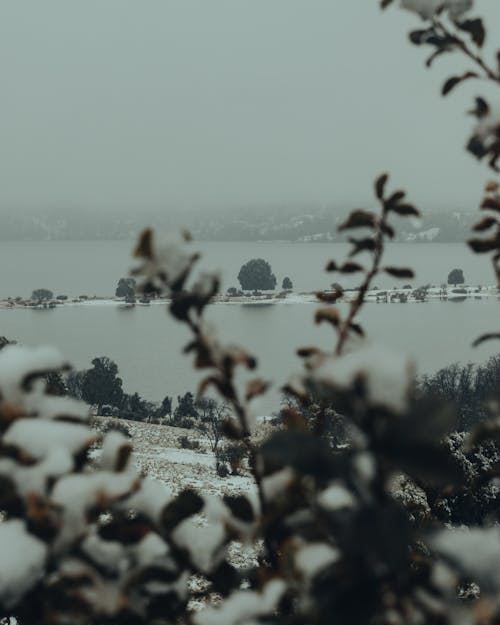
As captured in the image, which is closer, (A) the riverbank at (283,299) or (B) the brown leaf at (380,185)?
(B) the brown leaf at (380,185)

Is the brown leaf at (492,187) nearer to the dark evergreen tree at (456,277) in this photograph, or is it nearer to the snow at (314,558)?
the snow at (314,558)

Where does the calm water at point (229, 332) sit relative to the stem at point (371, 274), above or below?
above

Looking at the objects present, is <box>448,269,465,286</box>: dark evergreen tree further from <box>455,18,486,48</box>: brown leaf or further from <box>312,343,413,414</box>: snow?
<box>312,343,413,414</box>: snow

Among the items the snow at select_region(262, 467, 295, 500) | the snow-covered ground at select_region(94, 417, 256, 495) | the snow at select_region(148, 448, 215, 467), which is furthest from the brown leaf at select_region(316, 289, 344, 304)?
the snow at select_region(148, 448, 215, 467)

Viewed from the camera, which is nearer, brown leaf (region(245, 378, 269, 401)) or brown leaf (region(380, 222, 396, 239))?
brown leaf (region(245, 378, 269, 401))

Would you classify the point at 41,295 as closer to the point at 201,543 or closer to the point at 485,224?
the point at 485,224

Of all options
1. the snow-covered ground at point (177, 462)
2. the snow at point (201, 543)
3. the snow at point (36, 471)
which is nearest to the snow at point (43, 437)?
the snow at point (36, 471)

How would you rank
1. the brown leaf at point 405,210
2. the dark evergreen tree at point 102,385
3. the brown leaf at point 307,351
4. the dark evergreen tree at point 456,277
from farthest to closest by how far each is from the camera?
the dark evergreen tree at point 456,277, the dark evergreen tree at point 102,385, the brown leaf at point 405,210, the brown leaf at point 307,351
